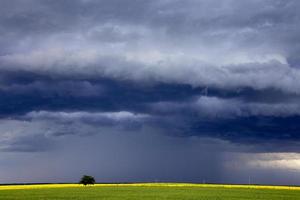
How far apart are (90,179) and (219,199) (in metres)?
86.6

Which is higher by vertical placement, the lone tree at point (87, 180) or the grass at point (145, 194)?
the lone tree at point (87, 180)

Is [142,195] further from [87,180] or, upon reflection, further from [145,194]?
[87,180]

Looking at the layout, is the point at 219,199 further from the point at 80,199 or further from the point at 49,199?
the point at 49,199

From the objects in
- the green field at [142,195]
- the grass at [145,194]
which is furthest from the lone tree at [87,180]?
the green field at [142,195]

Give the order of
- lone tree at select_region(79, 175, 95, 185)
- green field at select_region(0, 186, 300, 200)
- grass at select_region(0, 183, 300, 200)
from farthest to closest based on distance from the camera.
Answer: lone tree at select_region(79, 175, 95, 185) → grass at select_region(0, 183, 300, 200) → green field at select_region(0, 186, 300, 200)

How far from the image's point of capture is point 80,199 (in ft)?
268

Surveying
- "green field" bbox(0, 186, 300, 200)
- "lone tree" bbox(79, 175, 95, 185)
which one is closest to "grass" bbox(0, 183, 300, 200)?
"green field" bbox(0, 186, 300, 200)

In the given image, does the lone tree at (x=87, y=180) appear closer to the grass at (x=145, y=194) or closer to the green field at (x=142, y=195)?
the grass at (x=145, y=194)

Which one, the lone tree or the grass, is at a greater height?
the lone tree

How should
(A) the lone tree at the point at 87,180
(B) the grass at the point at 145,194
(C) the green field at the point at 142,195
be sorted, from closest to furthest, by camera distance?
(C) the green field at the point at 142,195, (B) the grass at the point at 145,194, (A) the lone tree at the point at 87,180

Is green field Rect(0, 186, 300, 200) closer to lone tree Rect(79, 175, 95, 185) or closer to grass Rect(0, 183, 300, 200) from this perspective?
grass Rect(0, 183, 300, 200)

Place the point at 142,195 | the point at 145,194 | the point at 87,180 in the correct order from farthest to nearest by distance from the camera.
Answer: the point at 87,180 → the point at 145,194 → the point at 142,195

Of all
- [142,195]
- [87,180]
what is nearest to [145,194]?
[142,195]

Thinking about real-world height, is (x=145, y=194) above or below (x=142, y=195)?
above
